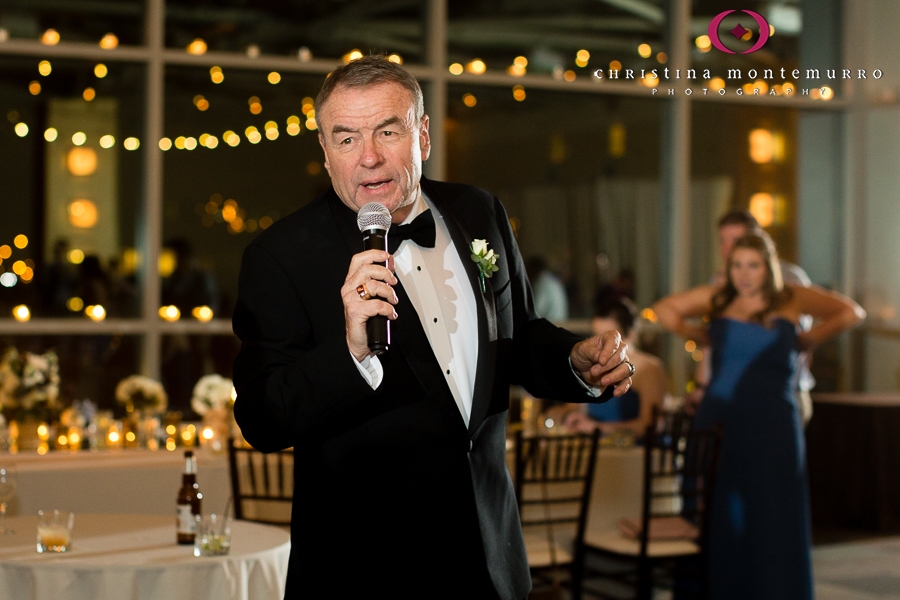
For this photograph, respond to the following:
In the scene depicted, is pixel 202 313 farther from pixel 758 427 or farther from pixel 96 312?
pixel 758 427

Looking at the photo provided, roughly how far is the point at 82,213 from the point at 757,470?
4.38 metres

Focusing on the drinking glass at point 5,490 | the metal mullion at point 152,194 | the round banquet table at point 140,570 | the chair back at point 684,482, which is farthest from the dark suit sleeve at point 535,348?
the metal mullion at point 152,194

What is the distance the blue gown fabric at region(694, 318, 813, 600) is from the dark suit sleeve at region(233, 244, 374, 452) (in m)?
3.45

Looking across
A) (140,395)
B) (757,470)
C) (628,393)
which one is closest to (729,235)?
(628,393)

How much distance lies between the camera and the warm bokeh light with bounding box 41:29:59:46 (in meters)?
6.17

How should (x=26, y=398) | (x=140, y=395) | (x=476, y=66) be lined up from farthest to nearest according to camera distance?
1. (x=476, y=66)
2. (x=140, y=395)
3. (x=26, y=398)

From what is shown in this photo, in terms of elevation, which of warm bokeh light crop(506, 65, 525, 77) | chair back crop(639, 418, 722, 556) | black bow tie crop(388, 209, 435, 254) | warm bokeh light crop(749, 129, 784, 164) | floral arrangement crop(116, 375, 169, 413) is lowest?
chair back crop(639, 418, 722, 556)

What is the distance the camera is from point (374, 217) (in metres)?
1.54

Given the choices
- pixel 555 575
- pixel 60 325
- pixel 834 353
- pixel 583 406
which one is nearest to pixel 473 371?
pixel 555 575

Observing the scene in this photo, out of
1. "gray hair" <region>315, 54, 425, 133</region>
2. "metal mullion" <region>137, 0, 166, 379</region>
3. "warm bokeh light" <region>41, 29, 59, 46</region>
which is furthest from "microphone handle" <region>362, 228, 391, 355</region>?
"warm bokeh light" <region>41, 29, 59, 46</region>

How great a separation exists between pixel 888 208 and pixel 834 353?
3.91 ft

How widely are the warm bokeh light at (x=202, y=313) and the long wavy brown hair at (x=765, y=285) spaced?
10.7 ft

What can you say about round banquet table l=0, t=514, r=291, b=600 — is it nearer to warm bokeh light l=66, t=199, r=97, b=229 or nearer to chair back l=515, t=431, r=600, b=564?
chair back l=515, t=431, r=600, b=564

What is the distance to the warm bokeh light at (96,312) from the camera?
6.35 m
